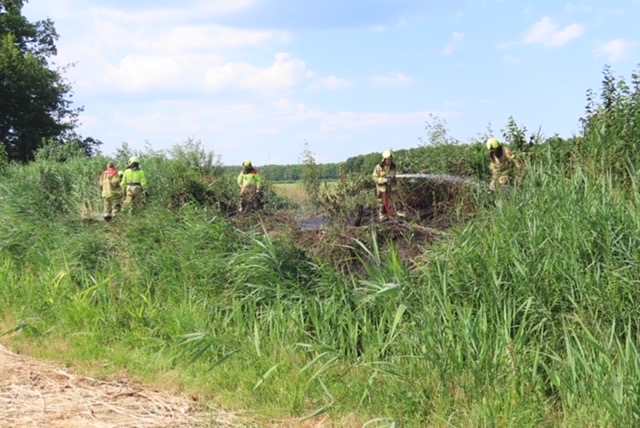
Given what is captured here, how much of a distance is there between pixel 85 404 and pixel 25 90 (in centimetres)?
3437

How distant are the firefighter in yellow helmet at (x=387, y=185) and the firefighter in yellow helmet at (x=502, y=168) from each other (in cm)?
205

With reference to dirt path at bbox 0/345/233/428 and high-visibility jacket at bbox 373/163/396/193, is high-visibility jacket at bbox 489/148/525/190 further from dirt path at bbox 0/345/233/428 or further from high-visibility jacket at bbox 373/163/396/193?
high-visibility jacket at bbox 373/163/396/193

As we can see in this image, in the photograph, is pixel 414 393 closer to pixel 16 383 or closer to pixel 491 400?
pixel 491 400

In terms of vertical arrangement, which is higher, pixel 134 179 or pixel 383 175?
pixel 134 179

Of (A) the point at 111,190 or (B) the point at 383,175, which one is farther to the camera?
(A) the point at 111,190

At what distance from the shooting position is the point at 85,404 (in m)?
6.15

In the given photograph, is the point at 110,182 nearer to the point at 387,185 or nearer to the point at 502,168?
the point at 387,185

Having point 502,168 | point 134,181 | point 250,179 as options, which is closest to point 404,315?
point 502,168

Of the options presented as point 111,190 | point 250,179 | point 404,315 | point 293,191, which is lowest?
point 404,315

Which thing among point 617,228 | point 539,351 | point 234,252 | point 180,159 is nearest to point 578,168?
point 617,228

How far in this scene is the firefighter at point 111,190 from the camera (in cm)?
1645

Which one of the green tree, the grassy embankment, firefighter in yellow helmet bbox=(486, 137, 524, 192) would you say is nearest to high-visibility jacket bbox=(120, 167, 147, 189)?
the grassy embankment

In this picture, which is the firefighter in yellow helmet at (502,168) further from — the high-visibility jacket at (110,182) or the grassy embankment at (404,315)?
the high-visibility jacket at (110,182)

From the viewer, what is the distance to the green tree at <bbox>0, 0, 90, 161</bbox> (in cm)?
3619
